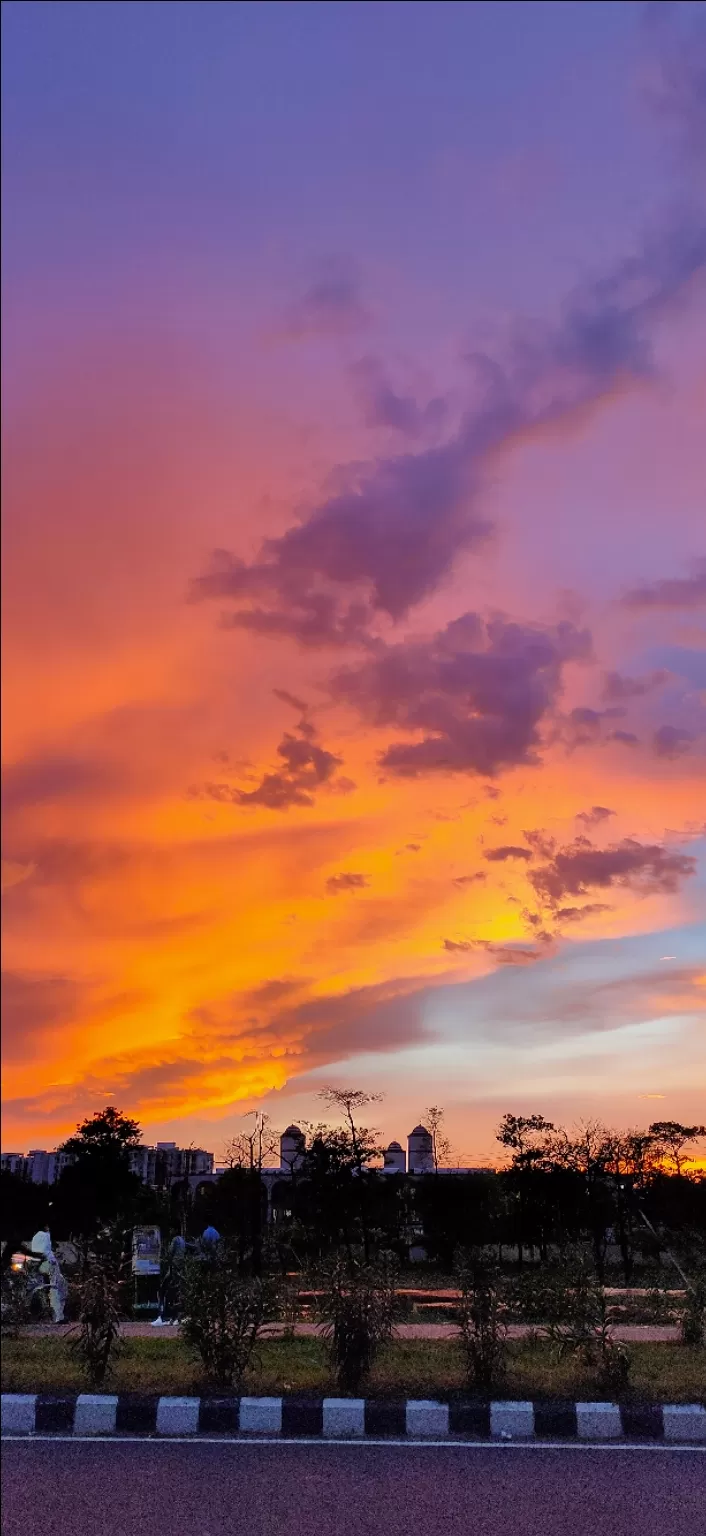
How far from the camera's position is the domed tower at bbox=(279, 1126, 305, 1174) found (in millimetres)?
21641

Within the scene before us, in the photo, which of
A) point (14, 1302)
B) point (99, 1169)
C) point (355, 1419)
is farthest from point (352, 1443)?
point (99, 1169)

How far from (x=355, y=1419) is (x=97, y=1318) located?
2057 millimetres

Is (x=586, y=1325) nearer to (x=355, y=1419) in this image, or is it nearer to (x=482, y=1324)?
(x=482, y=1324)

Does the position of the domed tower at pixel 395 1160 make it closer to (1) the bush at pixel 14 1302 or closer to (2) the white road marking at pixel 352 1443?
(1) the bush at pixel 14 1302

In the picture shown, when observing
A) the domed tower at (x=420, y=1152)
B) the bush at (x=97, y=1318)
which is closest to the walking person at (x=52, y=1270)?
the bush at (x=97, y=1318)

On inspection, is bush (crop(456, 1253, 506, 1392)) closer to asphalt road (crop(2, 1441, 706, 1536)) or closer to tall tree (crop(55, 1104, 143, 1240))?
asphalt road (crop(2, 1441, 706, 1536))

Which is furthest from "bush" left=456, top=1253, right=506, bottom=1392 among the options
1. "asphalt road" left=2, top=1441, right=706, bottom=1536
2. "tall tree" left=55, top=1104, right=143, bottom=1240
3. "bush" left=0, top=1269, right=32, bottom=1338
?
"tall tree" left=55, top=1104, right=143, bottom=1240

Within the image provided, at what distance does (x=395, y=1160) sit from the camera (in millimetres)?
24406

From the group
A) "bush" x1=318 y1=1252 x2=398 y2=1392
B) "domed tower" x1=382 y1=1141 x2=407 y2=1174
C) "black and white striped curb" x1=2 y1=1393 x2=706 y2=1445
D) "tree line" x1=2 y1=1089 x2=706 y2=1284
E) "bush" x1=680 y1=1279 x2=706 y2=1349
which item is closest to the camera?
"black and white striped curb" x1=2 y1=1393 x2=706 y2=1445

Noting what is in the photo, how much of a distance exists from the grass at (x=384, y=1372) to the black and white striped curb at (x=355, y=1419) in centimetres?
33

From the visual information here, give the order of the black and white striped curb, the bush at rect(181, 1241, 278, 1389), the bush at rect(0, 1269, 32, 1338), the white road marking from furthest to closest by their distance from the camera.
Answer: the bush at rect(0, 1269, 32, 1338)
the bush at rect(181, 1241, 278, 1389)
the black and white striped curb
the white road marking

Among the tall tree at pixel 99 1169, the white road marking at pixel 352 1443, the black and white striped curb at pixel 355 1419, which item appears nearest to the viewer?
the white road marking at pixel 352 1443

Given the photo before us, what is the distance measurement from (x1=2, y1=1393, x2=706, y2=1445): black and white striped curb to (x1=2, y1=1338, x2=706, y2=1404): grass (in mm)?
331

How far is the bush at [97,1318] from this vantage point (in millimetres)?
7707
